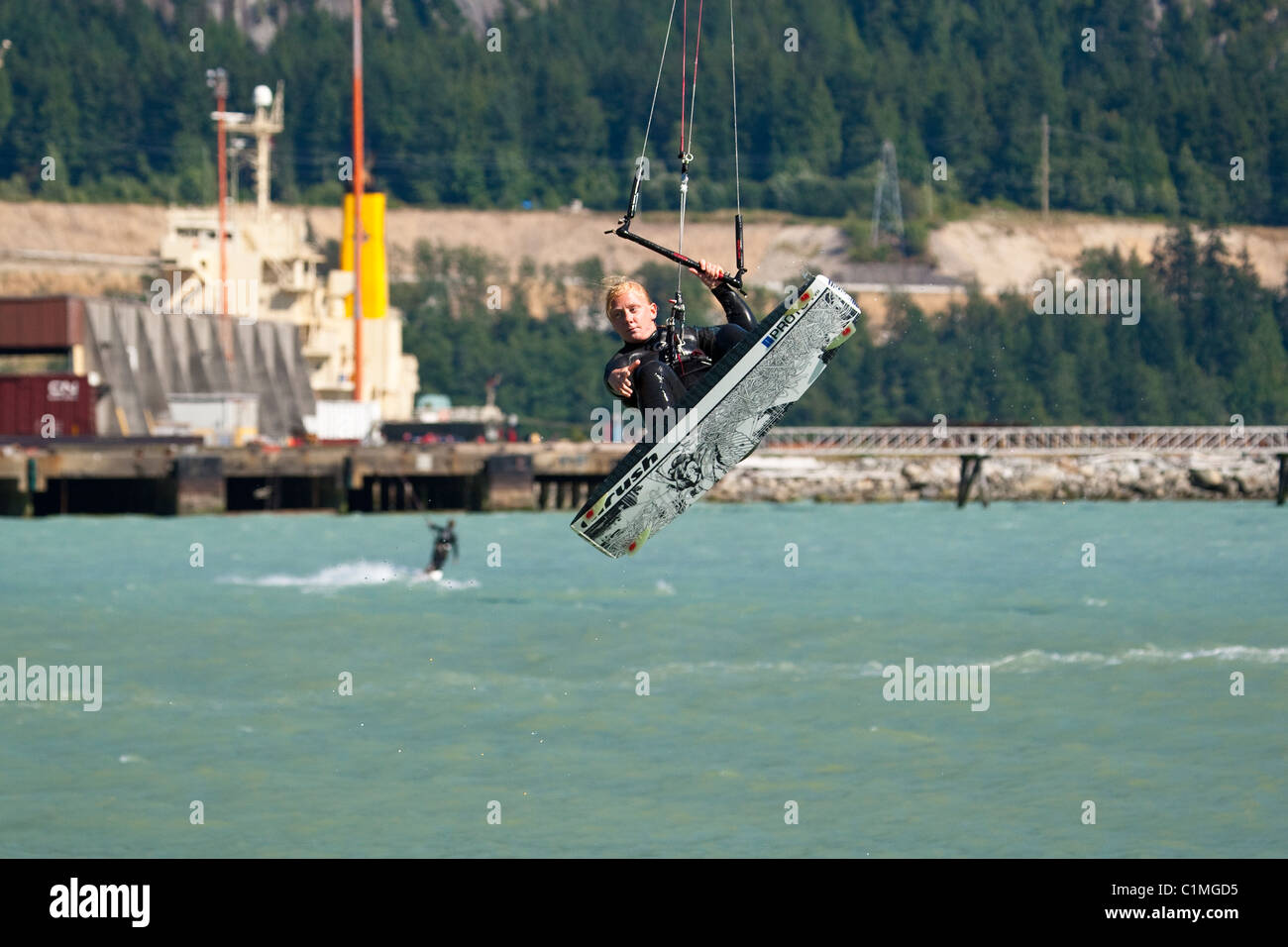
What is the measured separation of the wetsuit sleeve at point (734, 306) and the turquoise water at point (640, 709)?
34.8 ft

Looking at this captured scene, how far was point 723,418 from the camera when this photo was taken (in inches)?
799

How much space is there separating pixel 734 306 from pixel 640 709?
66.7 feet

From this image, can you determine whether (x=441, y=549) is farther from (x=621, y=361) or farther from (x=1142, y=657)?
(x=621, y=361)

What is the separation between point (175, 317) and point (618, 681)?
63.8m

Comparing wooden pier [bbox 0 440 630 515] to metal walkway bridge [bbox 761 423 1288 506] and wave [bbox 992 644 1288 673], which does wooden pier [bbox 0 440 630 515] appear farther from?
wave [bbox 992 644 1288 673]

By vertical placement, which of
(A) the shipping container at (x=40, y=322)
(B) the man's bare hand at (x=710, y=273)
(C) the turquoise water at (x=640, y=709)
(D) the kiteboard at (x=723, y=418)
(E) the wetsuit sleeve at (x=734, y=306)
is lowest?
(C) the turquoise water at (x=640, y=709)

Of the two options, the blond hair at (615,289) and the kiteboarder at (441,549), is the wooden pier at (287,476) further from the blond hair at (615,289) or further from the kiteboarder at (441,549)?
the blond hair at (615,289)

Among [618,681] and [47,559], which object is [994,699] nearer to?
[618,681]

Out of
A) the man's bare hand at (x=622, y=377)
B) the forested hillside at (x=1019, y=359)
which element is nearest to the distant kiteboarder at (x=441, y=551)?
the man's bare hand at (x=622, y=377)

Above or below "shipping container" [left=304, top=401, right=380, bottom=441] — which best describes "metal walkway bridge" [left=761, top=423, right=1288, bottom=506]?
below

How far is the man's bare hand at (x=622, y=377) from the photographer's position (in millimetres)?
19516

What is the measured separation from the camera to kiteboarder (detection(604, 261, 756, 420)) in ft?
63.3

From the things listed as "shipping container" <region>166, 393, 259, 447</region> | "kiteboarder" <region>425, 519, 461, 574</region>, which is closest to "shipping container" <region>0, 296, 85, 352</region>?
"shipping container" <region>166, 393, 259, 447</region>
